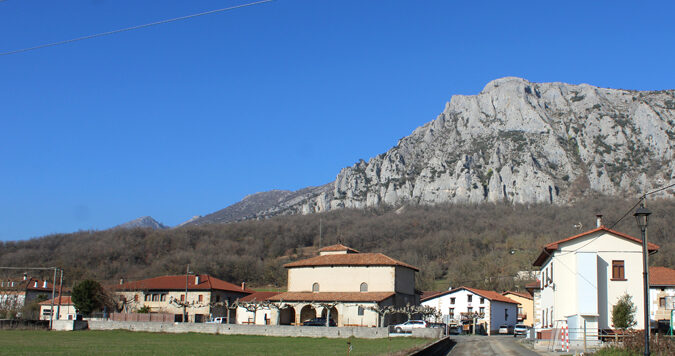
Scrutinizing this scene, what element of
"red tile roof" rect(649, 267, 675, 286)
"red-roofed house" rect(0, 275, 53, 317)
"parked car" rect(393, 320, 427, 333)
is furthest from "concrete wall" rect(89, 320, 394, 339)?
"red-roofed house" rect(0, 275, 53, 317)

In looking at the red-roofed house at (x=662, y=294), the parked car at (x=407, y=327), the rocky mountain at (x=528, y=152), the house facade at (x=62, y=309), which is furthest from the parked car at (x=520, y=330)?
the rocky mountain at (x=528, y=152)

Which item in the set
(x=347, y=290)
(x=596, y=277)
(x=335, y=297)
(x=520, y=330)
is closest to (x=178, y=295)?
(x=347, y=290)

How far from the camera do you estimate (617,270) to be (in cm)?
3444

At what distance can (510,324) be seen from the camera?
248 ft

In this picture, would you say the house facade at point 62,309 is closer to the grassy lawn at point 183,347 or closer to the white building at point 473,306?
the grassy lawn at point 183,347

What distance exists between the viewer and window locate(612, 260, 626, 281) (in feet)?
113

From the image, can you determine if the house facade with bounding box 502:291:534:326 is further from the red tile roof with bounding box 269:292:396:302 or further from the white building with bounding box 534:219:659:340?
the white building with bounding box 534:219:659:340

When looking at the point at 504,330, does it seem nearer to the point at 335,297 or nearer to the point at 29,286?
the point at 335,297

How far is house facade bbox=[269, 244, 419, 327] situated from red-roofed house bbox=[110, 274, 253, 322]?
402 inches

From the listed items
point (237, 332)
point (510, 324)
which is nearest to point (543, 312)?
point (237, 332)

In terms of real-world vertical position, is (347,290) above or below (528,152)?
below

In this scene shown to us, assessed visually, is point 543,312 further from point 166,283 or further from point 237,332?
point 166,283

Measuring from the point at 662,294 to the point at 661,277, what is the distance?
2084 millimetres

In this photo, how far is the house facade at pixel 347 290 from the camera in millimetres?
56938
